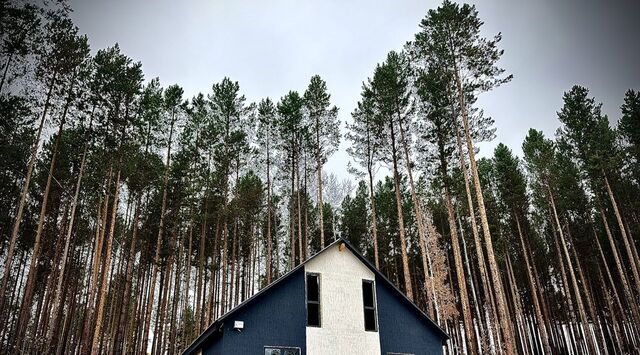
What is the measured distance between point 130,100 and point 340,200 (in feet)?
57.1

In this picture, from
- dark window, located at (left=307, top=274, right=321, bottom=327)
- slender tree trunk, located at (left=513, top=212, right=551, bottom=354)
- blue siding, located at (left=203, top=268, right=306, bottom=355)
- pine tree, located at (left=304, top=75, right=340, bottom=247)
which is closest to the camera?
blue siding, located at (left=203, top=268, right=306, bottom=355)

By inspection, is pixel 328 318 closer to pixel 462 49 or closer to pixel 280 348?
pixel 280 348

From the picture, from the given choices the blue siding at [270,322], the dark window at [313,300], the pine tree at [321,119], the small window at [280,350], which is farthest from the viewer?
the pine tree at [321,119]

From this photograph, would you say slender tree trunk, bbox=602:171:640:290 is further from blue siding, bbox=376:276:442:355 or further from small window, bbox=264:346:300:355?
small window, bbox=264:346:300:355

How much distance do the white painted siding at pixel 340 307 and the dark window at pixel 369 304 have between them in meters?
0.20

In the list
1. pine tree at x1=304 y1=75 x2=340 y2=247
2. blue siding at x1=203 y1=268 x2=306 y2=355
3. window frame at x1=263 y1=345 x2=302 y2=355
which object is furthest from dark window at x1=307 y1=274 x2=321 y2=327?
pine tree at x1=304 y1=75 x2=340 y2=247

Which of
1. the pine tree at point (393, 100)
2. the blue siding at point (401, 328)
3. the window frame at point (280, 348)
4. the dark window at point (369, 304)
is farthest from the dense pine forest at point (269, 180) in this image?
the window frame at point (280, 348)

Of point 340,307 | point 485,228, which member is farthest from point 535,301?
point 340,307

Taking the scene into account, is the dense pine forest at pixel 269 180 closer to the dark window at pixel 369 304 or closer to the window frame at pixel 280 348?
the dark window at pixel 369 304

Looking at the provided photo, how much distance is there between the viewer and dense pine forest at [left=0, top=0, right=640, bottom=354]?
57.5 feet

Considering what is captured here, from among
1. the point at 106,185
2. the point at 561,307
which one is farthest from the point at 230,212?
the point at 561,307

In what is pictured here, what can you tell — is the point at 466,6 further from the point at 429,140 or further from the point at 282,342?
the point at 282,342

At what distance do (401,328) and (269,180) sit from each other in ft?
48.9

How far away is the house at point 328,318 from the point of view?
11766mm
